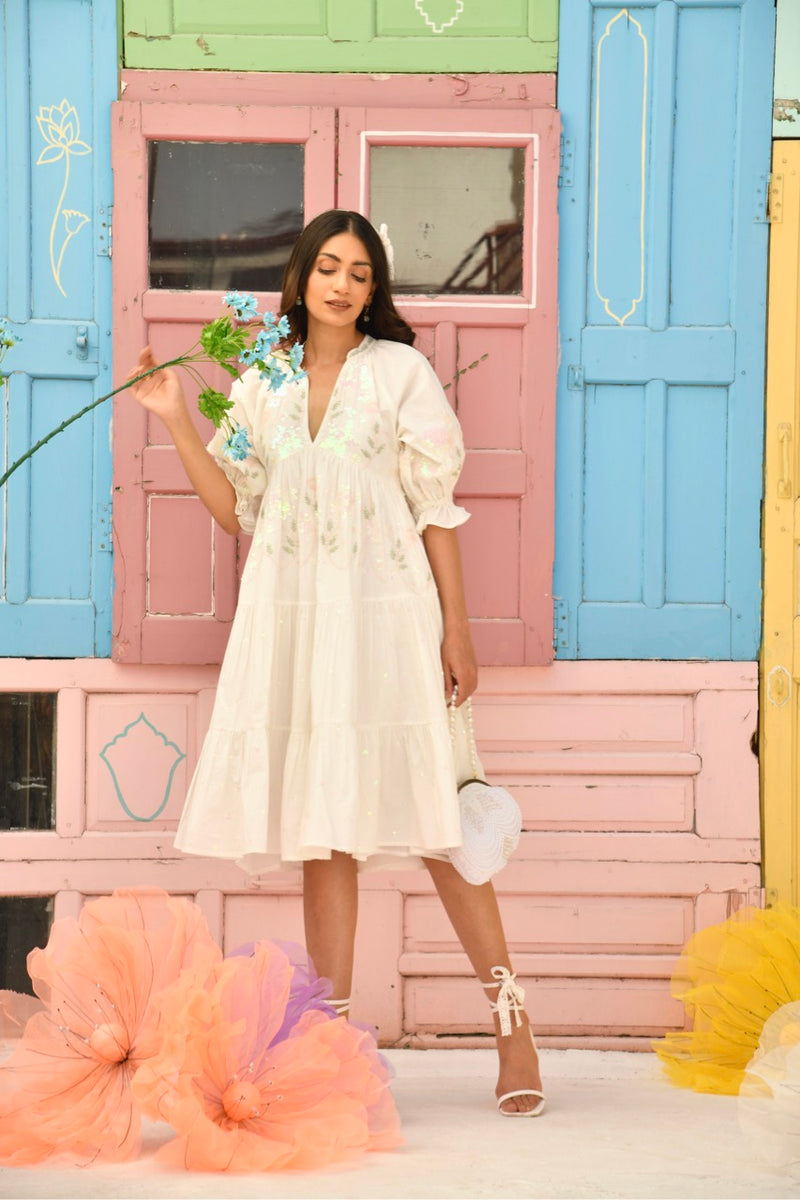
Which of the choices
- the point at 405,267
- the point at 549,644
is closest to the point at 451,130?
the point at 405,267

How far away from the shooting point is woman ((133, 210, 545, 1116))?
2.97 meters

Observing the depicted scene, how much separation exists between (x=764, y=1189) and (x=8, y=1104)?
4.79 feet

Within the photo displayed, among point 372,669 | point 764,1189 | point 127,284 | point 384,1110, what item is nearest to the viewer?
point 764,1189

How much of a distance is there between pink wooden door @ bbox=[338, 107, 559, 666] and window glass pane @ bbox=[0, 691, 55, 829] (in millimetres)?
1213

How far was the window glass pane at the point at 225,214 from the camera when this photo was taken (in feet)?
11.8

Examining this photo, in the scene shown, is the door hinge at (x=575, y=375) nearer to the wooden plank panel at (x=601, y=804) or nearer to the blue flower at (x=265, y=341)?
the wooden plank panel at (x=601, y=804)

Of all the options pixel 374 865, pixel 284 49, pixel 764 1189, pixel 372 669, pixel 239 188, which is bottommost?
pixel 764 1189

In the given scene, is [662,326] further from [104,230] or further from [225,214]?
[104,230]

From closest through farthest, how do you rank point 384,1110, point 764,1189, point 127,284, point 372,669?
point 764,1189
point 384,1110
point 372,669
point 127,284

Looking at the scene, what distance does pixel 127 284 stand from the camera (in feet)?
11.7

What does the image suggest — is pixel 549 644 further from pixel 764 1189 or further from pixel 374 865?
pixel 764 1189

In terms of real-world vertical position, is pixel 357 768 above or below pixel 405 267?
below

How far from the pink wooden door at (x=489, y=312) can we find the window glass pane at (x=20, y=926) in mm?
1376

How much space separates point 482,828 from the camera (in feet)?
10.2
